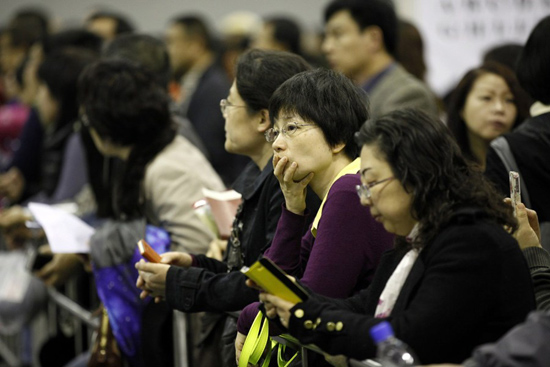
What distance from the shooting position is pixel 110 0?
16.3m

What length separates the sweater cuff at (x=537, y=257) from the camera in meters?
3.10

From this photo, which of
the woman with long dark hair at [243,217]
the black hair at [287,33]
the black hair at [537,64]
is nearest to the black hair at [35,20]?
the black hair at [287,33]

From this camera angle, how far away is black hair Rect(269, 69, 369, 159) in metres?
3.21

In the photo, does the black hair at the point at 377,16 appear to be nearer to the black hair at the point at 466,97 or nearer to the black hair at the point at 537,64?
the black hair at the point at 466,97

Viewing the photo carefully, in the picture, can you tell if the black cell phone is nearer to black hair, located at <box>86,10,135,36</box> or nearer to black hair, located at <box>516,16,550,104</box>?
black hair, located at <box>516,16,550,104</box>

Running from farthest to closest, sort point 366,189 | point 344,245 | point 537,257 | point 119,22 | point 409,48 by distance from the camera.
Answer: point 119,22 < point 409,48 < point 537,257 < point 344,245 < point 366,189

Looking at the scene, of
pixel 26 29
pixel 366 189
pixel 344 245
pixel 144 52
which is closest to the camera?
pixel 366 189

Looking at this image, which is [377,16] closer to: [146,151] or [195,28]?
[146,151]

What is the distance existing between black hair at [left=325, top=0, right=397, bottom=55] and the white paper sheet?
2165 mm

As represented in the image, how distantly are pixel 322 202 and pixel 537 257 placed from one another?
73 cm

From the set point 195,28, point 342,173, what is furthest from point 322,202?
point 195,28

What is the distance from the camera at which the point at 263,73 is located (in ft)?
12.2

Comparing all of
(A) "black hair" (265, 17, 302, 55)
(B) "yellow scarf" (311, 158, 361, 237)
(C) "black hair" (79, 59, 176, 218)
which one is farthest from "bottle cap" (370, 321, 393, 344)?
(A) "black hair" (265, 17, 302, 55)

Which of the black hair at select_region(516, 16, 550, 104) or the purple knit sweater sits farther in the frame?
the black hair at select_region(516, 16, 550, 104)
